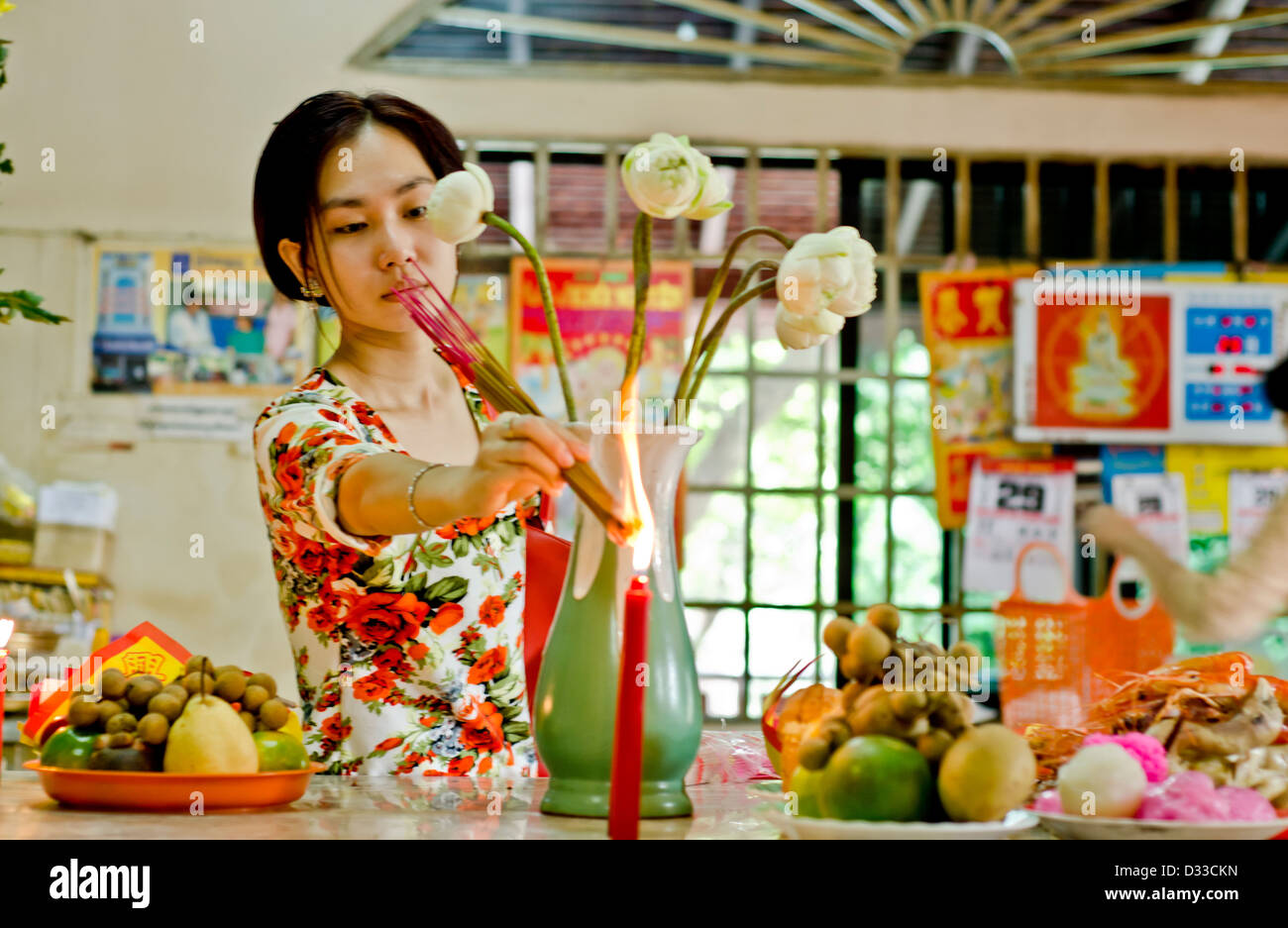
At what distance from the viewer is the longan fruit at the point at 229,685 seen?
44.4 inches

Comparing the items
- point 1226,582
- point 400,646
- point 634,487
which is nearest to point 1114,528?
point 1226,582

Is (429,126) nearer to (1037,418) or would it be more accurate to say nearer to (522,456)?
(522,456)

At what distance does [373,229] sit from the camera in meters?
1.56

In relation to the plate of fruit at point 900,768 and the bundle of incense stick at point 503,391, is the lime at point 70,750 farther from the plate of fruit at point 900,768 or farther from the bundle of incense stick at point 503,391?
the plate of fruit at point 900,768

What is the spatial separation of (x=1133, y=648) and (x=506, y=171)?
9.27 feet

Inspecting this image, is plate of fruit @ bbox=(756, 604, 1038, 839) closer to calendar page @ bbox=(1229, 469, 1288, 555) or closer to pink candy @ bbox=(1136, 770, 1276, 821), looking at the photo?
pink candy @ bbox=(1136, 770, 1276, 821)

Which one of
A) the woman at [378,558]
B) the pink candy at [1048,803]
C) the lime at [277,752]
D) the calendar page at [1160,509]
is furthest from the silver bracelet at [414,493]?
the calendar page at [1160,509]

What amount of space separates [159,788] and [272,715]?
0.12 metres

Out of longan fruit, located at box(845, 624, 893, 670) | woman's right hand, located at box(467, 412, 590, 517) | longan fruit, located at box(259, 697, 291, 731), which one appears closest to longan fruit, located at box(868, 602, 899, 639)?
longan fruit, located at box(845, 624, 893, 670)

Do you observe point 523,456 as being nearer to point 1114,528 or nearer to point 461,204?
point 461,204

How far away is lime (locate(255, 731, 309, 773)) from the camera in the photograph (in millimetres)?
1079

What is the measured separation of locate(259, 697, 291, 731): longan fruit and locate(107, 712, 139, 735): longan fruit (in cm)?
10

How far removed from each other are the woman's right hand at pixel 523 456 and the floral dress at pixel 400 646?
501mm
